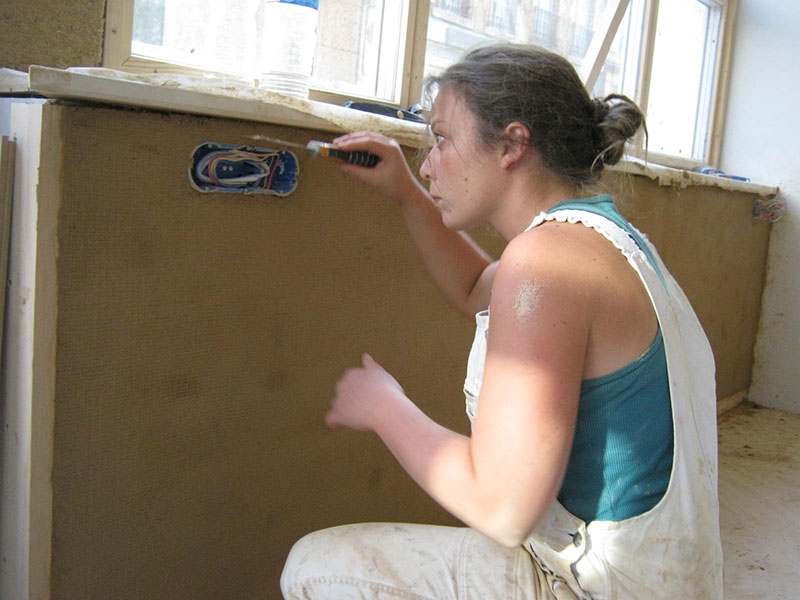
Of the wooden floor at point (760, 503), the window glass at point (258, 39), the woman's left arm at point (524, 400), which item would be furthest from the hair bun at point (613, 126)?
the wooden floor at point (760, 503)

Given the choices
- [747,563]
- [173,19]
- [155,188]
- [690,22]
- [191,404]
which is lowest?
[747,563]

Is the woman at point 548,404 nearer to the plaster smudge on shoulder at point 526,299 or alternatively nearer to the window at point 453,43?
the plaster smudge on shoulder at point 526,299

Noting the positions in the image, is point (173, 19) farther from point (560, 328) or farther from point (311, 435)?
point (560, 328)

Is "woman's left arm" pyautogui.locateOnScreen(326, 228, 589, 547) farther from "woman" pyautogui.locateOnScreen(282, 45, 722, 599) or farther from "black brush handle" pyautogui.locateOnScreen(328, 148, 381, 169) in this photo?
"black brush handle" pyautogui.locateOnScreen(328, 148, 381, 169)

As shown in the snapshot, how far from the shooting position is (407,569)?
93cm

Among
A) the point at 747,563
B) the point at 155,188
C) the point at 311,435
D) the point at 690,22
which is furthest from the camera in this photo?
the point at 690,22

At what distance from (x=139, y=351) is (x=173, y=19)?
2.24ft

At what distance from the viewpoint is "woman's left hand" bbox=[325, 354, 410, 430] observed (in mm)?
910

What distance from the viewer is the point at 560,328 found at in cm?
76

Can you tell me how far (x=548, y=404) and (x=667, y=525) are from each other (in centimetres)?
23

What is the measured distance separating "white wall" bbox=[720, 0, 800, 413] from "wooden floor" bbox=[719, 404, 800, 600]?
23cm

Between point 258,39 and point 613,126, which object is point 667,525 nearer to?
point 613,126

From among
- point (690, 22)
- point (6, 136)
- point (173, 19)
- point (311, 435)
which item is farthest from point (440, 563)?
point (690, 22)

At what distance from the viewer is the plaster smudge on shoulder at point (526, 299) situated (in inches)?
30.1
